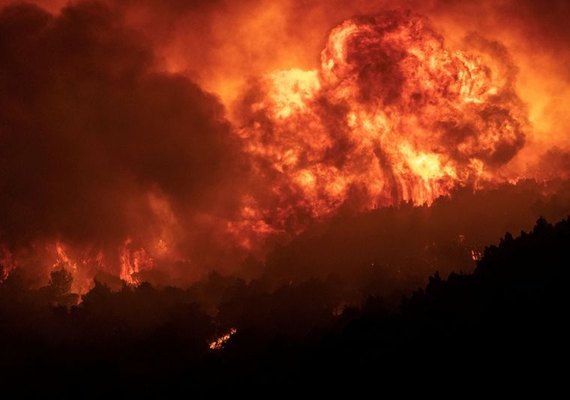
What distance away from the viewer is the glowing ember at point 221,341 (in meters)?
110

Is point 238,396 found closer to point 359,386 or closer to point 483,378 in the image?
point 359,386

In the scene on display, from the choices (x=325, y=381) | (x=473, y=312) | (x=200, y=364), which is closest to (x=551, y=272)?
(x=473, y=312)

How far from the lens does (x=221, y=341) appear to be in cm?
11150

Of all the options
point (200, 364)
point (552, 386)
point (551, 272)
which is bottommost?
point (552, 386)

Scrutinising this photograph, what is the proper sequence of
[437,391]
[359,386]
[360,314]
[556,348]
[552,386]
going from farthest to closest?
1. [360,314]
2. [359,386]
3. [437,391]
4. [556,348]
5. [552,386]

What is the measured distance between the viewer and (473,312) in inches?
3290

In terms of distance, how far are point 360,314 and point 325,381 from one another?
1844 centimetres

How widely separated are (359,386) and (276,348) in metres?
24.3

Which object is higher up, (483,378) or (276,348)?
(276,348)

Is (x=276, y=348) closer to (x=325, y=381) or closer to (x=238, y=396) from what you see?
(x=238, y=396)

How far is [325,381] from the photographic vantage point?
84.4 metres

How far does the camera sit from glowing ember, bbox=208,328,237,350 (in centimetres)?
10988

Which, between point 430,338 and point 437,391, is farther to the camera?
point 430,338

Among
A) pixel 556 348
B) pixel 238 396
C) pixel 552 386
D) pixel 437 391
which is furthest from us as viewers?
pixel 238 396
